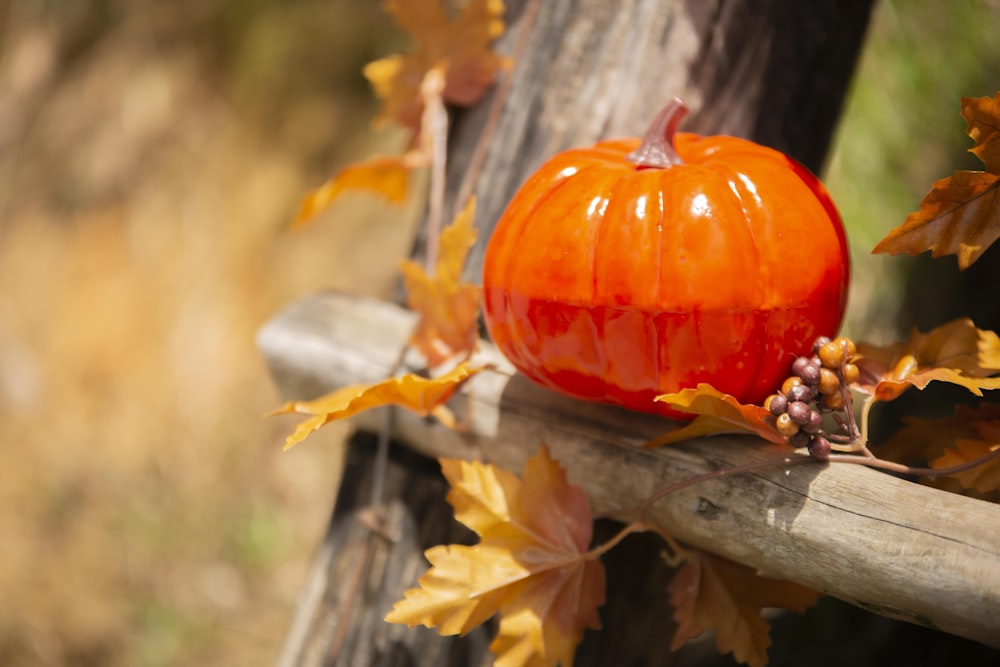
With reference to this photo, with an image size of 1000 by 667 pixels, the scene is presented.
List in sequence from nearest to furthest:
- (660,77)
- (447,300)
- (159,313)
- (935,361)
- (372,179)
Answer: (935,361), (447,300), (660,77), (372,179), (159,313)

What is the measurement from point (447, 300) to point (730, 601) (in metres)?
0.44

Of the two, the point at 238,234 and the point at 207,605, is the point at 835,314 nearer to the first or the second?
the point at 207,605

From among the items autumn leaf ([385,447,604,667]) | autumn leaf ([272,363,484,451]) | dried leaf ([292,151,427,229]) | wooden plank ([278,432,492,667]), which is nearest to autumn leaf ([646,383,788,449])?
autumn leaf ([385,447,604,667])

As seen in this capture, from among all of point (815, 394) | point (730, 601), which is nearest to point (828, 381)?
point (815, 394)

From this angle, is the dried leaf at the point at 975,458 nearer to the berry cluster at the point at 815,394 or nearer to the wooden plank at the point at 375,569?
the berry cluster at the point at 815,394

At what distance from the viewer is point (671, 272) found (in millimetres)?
788

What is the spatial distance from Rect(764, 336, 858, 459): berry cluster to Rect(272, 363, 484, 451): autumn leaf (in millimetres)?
307

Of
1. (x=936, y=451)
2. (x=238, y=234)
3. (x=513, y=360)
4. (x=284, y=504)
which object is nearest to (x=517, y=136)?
(x=513, y=360)

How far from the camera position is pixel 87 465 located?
271 centimetres

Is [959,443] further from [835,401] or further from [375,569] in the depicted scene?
[375,569]

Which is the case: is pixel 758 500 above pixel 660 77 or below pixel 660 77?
below

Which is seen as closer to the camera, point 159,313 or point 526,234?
point 526,234

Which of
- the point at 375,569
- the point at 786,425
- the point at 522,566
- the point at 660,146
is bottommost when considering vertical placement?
the point at 375,569

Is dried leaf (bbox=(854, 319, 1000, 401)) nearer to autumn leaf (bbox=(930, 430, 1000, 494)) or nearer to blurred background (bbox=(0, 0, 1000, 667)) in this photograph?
autumn leaf (bbox=(930, 430, 1000, 494))
